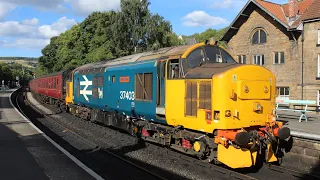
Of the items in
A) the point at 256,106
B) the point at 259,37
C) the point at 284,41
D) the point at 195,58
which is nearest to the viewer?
the point at 256,106

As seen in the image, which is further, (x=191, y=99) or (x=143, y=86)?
(x=143, y=86)

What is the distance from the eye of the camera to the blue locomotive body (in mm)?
10201

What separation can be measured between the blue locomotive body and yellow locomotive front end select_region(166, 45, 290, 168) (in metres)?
1.32

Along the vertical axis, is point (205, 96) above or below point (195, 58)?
below

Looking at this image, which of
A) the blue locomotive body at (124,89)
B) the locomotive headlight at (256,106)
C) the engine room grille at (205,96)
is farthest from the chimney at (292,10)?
the engine room grille at (205,96)

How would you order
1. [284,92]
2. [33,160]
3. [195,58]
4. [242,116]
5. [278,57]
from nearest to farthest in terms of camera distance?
[242,116], [33,160], [195,58], [284,92], [278,57]

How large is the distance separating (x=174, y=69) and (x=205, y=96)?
1.53 metres

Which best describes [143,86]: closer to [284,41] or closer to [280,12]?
[284,41]

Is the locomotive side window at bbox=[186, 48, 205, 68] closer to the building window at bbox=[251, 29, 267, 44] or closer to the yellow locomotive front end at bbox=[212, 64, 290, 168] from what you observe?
the yellow locomotive front end at bbox=[212, 64, 290, 168]

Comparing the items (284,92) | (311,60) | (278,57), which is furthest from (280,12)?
(284,92)

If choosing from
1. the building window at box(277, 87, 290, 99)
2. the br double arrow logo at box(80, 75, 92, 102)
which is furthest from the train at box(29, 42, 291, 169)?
the building window at box(277, 87, 290, 99)

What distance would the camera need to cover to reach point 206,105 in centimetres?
803

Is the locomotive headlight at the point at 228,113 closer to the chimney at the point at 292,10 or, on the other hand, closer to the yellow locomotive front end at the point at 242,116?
the yellow locomotive front end at the point at 242,116

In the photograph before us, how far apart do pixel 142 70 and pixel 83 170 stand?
4.10m
